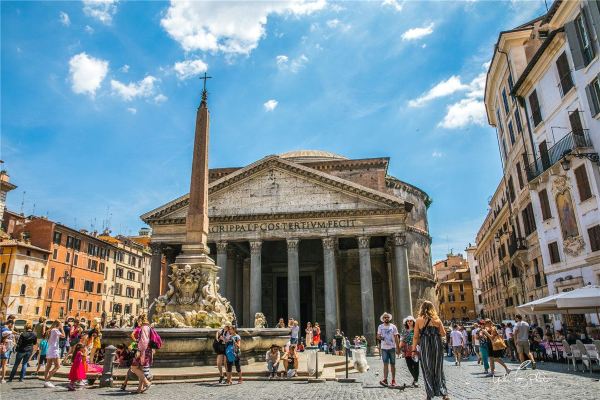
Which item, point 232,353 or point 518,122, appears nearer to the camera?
point 232,353

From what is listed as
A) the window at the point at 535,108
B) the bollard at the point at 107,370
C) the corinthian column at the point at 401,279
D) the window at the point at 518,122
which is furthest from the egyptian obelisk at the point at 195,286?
the window at the point at 518,122

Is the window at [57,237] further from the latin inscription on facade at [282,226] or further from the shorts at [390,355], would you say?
the shorts at [390,355]

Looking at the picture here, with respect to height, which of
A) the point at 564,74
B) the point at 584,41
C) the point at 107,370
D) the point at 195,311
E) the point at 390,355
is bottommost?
the point at 107,370

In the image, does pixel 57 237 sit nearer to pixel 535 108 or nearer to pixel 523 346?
pixel 535 108

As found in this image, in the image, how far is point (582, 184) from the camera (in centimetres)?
1523

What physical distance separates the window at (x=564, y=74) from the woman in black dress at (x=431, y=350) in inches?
564

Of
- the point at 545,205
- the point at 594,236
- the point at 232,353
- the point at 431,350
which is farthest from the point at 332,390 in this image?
the point at 545,205

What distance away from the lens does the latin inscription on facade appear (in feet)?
80.1

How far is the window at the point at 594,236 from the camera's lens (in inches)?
568

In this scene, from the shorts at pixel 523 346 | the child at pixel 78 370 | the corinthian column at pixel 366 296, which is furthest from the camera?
the corinthian column at pixel 366 296

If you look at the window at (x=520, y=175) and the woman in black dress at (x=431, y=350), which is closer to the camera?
the woman in black dress at (x=431, y=350)

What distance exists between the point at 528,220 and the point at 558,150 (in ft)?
18.2

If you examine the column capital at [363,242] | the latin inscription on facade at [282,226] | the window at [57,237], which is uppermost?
the window at [57,237]

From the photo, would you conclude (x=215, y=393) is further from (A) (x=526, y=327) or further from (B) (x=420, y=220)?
(B) (x=420, y=220)
